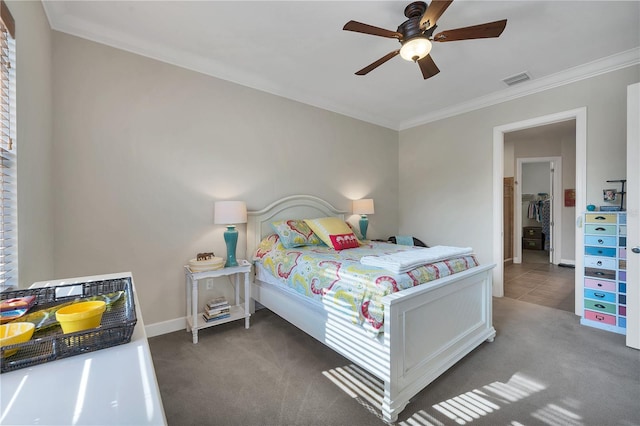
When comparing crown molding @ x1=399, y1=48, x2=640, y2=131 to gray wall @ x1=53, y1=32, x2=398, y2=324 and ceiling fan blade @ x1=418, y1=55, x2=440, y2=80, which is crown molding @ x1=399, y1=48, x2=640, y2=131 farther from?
gray wall @ x1=53, y1=32, x2=398, y2=324

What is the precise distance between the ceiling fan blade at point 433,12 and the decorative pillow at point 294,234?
2.12m

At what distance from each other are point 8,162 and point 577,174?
15.6 feet

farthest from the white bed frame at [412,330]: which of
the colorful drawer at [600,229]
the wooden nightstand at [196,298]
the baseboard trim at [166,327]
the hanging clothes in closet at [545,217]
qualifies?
the hanging clothes in closet at [545,217]

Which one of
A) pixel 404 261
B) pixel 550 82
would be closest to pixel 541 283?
pixel 550 82

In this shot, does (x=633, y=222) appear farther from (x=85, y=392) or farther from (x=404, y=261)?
(x=85, y=392)

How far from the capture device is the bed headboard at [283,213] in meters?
3.15

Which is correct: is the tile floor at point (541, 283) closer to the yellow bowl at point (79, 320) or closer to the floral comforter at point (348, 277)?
the floral comforter at point (348, 277)

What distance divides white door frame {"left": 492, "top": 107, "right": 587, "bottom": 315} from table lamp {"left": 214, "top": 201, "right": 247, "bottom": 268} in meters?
3.31

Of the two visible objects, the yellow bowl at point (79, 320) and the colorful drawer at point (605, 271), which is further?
the colorful drawer at point (605, 271)

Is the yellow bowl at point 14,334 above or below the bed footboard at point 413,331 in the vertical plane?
above

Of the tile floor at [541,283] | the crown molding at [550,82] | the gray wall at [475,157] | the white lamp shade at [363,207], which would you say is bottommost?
the tile floor at [541,283]

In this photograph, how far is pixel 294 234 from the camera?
3.00 metres

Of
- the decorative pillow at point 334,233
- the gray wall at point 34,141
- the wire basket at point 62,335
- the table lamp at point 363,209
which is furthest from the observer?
the table lamp at point 363,209

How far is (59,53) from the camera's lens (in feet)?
7.26
